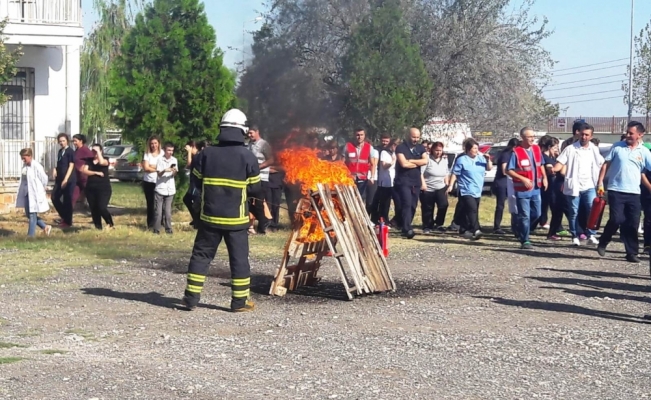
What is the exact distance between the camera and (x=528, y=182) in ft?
48.2

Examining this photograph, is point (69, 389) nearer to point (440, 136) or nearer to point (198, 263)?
point (198, 263)

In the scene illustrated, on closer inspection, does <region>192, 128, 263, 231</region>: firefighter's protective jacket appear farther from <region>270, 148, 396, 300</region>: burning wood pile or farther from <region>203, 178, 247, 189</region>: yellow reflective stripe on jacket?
<region>270, 148, 396, 300</region>: burning wood pile

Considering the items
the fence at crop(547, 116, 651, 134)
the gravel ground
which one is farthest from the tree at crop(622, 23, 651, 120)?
the gravel ground

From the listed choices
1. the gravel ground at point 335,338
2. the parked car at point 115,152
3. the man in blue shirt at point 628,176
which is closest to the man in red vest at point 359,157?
the gravel ground at point 335,338

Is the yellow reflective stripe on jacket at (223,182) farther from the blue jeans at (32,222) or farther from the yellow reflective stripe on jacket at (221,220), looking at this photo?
the blue jeans at (32,222)

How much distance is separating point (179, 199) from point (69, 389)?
13002 mm

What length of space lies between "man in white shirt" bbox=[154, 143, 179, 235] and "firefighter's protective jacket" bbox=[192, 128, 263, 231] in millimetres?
6838

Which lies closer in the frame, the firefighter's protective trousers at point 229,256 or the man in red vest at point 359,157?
the firefighter's protective trousers at point 229,256

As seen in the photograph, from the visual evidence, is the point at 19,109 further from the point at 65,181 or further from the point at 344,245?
the point at 344,245

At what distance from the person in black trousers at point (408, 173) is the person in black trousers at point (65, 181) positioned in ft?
19.1

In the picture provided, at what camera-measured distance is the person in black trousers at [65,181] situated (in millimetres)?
16828

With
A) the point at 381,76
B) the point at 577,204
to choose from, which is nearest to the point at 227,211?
the point at 577,204

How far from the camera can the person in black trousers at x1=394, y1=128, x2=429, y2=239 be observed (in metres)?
16.2

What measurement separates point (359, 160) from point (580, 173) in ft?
12.4
